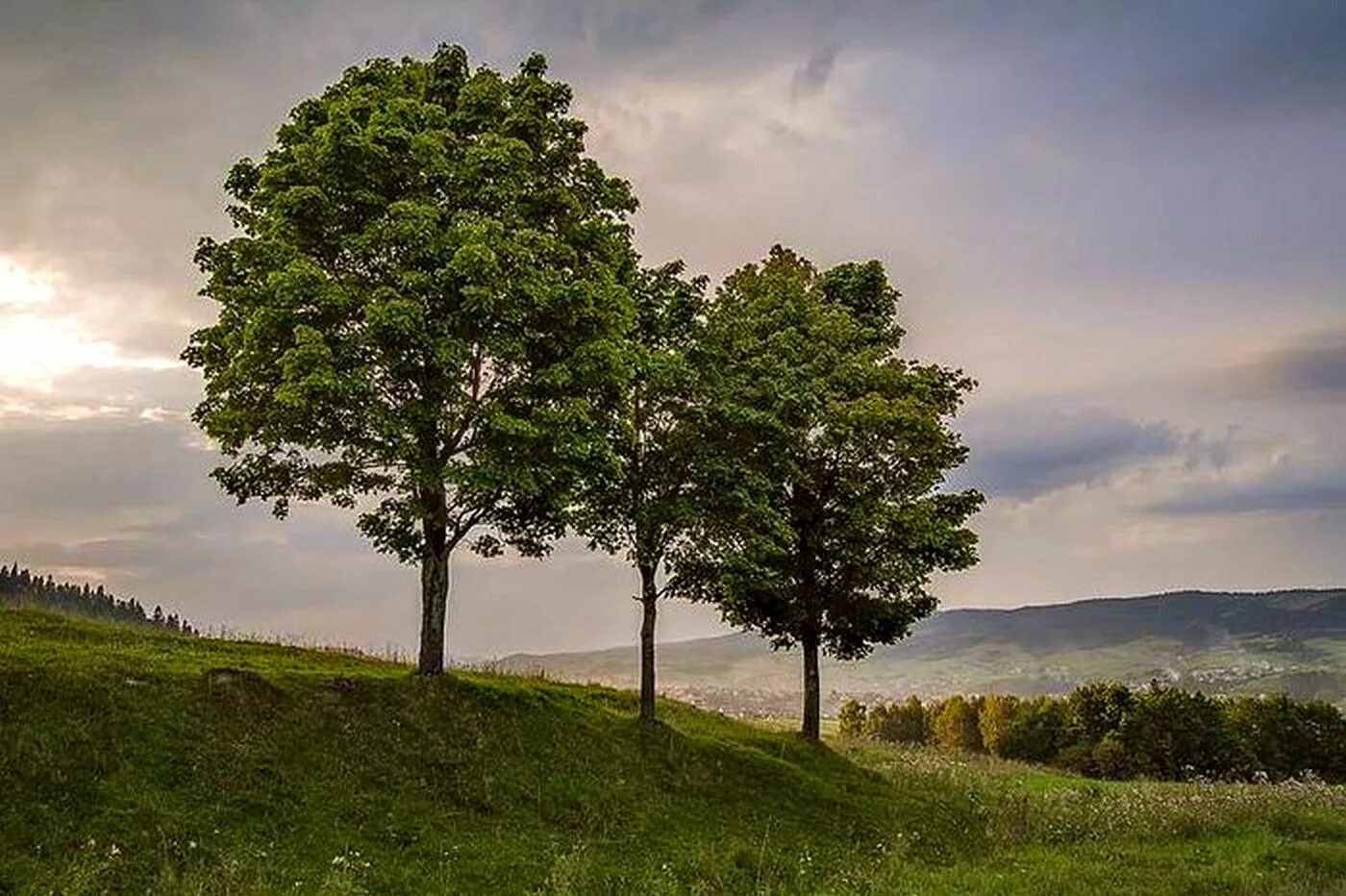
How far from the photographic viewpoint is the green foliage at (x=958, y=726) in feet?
358

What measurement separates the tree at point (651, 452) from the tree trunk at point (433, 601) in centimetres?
386

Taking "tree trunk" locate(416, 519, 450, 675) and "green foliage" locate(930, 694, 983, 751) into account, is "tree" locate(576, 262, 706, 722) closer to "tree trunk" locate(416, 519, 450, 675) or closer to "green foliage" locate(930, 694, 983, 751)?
"tree trunk" locate(416, 519, 450, 675)

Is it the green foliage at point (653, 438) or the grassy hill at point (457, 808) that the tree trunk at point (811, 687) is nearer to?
the grassy hill at point (457, 808)

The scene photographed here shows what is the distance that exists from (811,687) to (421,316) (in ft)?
70.7

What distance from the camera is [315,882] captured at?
52.6ft

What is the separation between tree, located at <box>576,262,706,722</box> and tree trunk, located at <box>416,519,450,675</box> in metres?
3.86

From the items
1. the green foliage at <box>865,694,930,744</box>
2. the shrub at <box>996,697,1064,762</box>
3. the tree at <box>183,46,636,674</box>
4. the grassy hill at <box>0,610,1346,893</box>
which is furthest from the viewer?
the green foliage at <box>865,694,930,744</box>

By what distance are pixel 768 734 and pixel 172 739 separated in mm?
22983

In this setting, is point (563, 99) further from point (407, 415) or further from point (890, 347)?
point (890, 347)

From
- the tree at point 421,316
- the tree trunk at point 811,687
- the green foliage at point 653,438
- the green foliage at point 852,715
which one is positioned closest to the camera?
the tree at point 421,316

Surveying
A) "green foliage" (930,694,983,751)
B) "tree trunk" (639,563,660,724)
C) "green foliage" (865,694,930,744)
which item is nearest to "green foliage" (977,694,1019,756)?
"green foliage" (930,694,983,751)

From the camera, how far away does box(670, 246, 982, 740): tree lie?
3192 centimetres

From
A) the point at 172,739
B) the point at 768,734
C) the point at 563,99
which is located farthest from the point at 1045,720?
the point at 172,739

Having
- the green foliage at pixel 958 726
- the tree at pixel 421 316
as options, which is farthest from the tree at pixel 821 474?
the green foliage at pixel 958 726
